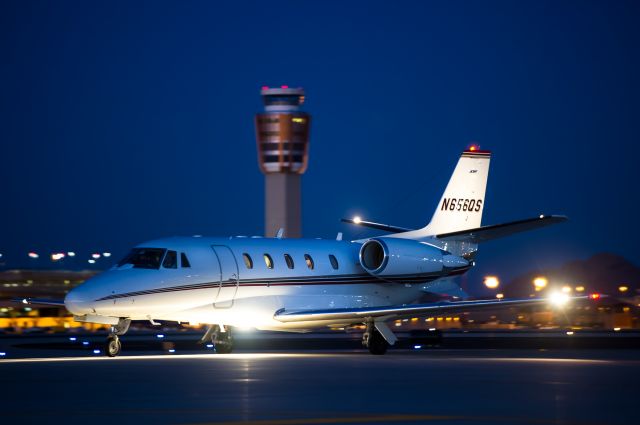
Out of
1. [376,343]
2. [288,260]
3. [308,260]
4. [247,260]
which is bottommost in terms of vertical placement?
[376,343]

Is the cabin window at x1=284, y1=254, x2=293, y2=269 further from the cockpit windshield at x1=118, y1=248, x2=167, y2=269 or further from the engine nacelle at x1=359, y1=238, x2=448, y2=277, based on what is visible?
the cockpit windshield at x1=118, y1=248, x2=167, y2=269

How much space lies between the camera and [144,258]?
2928 centimetres

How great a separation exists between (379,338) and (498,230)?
4.92 metres

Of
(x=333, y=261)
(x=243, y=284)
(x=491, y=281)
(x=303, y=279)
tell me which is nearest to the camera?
(x=243, y=284)

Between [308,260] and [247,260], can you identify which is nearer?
[247,260]

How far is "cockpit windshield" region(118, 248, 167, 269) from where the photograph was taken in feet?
95.5

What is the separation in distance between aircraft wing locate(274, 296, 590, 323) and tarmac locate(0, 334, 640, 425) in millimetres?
3706

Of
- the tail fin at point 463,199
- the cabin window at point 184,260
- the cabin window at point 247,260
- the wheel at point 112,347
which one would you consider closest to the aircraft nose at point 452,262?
the tail fin at point 463,199

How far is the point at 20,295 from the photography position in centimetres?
9075

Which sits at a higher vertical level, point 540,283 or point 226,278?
point 540,283

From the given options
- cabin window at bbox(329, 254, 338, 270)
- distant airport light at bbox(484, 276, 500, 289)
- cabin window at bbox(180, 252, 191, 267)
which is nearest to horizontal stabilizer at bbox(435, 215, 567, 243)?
cabin window at bbox(329, 254, 338, 270)

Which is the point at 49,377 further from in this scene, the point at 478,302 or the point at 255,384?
the point at 478,302

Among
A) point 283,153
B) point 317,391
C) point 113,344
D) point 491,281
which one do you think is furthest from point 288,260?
point 283,153

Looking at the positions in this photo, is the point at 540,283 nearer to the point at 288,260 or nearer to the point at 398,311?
the point at 288,260
